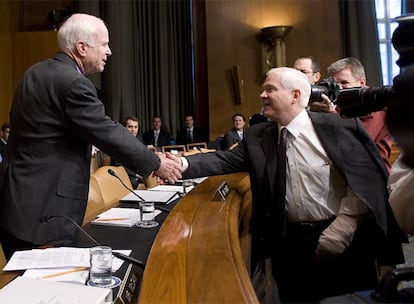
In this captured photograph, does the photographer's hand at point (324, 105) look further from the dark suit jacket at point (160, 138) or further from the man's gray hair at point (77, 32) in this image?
the dark suit jacket at point (160, 138)

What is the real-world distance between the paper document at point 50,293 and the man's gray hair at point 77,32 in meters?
1.12

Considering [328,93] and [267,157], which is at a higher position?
[328,93]

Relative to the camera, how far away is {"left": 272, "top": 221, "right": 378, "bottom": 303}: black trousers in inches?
72.7

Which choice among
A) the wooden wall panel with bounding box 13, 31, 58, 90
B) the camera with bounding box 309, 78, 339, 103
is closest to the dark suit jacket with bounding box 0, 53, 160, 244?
the camera with bounding box 309, 78, 339, 103

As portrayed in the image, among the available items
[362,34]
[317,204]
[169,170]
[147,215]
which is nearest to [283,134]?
→ [317,204]

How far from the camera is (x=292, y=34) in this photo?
→ 8.08 m

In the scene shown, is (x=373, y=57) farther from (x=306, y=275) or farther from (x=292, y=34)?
(x=306, y=275)

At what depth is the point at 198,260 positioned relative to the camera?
106cm

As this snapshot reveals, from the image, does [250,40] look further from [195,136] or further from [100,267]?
[100,267]

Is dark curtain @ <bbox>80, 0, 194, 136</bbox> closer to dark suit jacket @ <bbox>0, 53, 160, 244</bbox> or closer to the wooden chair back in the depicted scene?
the wooden chair back

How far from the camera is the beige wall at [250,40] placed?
802 centimetres

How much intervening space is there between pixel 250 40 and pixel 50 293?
7.70m

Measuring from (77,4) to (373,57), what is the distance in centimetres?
577

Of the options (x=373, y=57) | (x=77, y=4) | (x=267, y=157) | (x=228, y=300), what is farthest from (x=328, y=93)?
(x=77, y=4)
